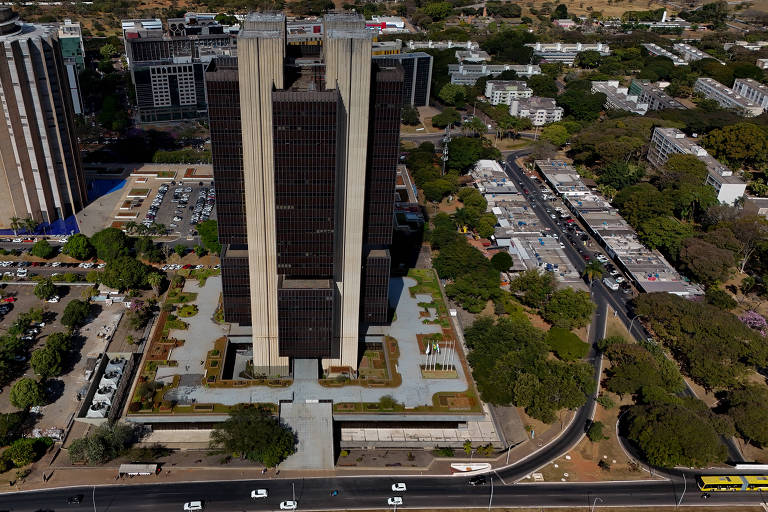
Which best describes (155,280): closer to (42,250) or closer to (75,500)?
(42,250)

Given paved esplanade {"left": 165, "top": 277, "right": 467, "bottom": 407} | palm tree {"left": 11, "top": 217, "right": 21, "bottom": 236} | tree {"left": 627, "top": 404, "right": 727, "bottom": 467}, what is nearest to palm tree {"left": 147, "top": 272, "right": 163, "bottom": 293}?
paved esplanade {"left": 165, "top": 277, "right": 467, "bottom": 407}

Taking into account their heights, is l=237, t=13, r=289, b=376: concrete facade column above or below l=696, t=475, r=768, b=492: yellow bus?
above

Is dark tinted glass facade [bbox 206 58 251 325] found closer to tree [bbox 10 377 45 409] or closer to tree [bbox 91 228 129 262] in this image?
tree [bbox 10 377 45 409]

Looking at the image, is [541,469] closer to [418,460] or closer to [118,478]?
[418,460]

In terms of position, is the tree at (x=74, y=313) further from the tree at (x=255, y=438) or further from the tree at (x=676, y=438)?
the tree at (x=676, y=438)

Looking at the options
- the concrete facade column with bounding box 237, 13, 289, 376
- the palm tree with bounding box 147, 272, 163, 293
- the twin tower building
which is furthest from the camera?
the palm tree with bounding box 147, 272, 163, 293

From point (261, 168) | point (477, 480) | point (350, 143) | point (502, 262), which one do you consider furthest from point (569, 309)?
point (261, 168)
